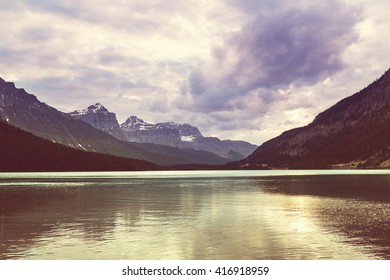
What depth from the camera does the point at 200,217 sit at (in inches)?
2467

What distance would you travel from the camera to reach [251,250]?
128 feet

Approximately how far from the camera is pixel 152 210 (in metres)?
71.2

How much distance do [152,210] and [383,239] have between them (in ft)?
117

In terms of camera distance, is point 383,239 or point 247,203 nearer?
point 383,239

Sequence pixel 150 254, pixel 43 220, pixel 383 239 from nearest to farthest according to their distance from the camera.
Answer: pixel 150 254 → pixel 383 239 → pixel 43 220

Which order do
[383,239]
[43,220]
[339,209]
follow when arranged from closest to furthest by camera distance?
[383,239] < [43,220] < [339,209]

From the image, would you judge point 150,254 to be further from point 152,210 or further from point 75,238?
point 152,210
